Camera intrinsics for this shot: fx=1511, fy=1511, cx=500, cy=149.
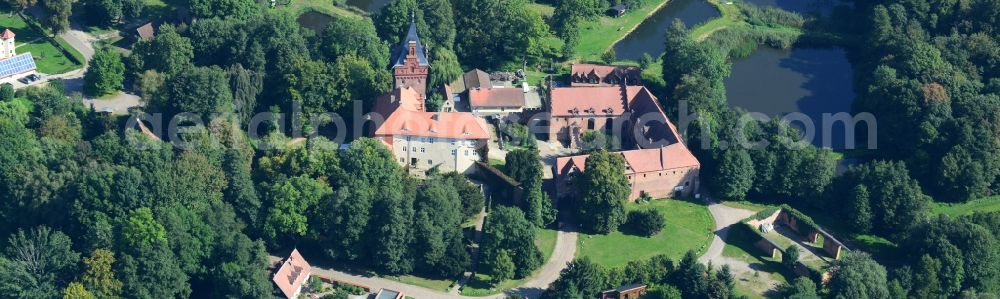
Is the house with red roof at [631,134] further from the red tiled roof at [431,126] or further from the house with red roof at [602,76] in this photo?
the red tiled roof at [431,126]

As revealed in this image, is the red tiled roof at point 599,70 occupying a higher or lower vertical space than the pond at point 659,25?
lower

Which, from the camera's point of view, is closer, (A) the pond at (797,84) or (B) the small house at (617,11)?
(A) the pond at (797,84)

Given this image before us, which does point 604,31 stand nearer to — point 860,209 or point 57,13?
point 860,209

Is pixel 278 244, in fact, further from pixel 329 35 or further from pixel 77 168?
pixel 329 35

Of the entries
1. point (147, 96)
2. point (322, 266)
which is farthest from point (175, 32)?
point (322, 266)

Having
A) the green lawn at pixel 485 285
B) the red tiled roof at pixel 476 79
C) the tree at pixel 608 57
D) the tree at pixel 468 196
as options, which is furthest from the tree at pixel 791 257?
the tree at pixel 608 57

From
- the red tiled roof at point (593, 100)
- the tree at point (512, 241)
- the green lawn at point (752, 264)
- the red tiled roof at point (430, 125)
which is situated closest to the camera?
the tree at point (512, 241)

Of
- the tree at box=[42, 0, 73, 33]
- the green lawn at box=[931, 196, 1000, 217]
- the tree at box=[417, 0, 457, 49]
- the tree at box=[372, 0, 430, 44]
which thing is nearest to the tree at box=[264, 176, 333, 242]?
the tree at box=[417, 0, 457, 49]
